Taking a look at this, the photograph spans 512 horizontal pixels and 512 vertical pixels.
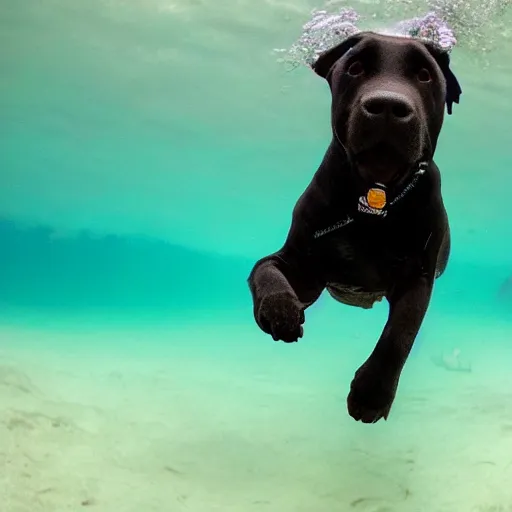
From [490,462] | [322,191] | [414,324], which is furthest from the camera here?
[490,462]

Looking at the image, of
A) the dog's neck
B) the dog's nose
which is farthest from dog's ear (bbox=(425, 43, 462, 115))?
the dog's nose

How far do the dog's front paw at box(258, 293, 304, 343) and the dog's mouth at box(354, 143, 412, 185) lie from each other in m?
0.66

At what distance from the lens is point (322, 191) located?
356 cm

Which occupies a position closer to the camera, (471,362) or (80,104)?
(471,362)

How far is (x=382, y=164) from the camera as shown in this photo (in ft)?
9.83

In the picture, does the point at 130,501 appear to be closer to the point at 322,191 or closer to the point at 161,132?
the point at 322,191

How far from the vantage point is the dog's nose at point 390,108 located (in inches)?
110

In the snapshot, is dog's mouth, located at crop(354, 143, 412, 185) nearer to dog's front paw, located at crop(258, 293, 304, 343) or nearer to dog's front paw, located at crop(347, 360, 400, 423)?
dog's front paw, located at crop(258, 293, 304, 343)

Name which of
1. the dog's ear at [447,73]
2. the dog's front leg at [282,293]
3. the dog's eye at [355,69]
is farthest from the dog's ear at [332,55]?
the dog's front leg at [282,293]

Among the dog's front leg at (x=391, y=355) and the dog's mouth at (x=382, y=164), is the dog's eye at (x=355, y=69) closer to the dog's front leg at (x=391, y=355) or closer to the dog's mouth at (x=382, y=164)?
the dog's mouth at (x=382, y=164)

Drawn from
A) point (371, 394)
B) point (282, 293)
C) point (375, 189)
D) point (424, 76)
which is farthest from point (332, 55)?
point (371, 394)

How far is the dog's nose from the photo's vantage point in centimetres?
280

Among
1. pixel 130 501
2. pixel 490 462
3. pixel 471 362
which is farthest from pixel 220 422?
pixel 471 362

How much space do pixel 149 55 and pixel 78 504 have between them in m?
17.1
